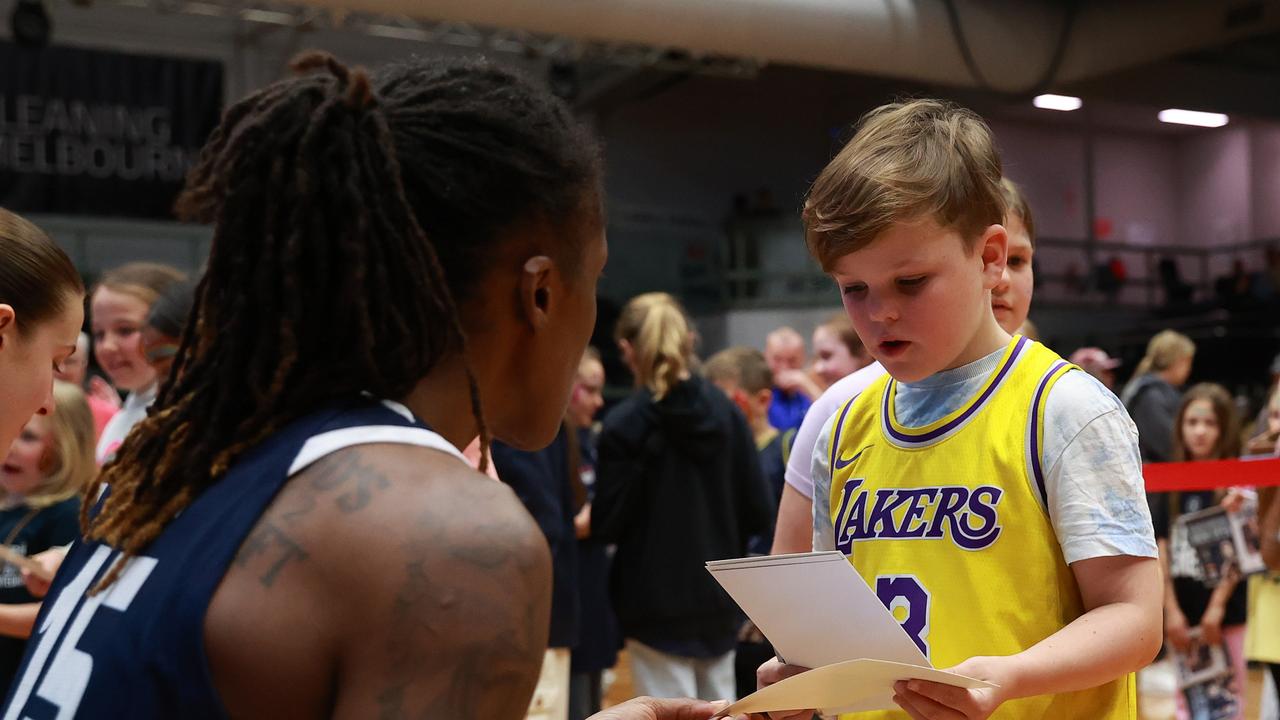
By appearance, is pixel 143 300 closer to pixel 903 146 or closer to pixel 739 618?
pixel 739 618

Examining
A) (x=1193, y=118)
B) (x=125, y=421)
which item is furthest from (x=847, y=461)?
(x=1193, y=118)

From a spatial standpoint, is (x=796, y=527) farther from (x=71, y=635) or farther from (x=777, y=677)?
(x=71, y=635)

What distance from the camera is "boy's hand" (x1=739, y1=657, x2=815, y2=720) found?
1599 mm

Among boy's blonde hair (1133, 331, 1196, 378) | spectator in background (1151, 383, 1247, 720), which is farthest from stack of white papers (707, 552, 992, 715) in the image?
boy's blonde hair (1133, 331, 1196, 378)

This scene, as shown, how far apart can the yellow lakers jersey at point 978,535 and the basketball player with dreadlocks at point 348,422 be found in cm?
59

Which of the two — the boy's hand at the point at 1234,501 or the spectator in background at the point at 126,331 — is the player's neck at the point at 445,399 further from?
the boy's hand at the point at 1234,501

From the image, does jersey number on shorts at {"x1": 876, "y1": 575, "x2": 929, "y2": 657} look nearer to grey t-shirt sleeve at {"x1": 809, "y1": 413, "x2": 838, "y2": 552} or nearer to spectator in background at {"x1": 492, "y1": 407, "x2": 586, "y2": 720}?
grey t-shirt sleeve at {"x1": 809, "y1": 413, "x2": 838, "y2": 552}

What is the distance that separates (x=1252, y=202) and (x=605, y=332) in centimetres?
1082

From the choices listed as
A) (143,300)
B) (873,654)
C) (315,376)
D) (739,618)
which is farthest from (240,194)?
(739,618)

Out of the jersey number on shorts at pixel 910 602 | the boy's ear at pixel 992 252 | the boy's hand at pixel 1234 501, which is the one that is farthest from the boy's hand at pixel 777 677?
the boy's hand at pixel 1234 501

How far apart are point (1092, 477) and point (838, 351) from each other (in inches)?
119

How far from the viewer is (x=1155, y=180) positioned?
19.8m

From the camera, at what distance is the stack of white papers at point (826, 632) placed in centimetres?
135

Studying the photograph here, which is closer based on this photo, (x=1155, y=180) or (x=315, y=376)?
(x=315, y=376)
